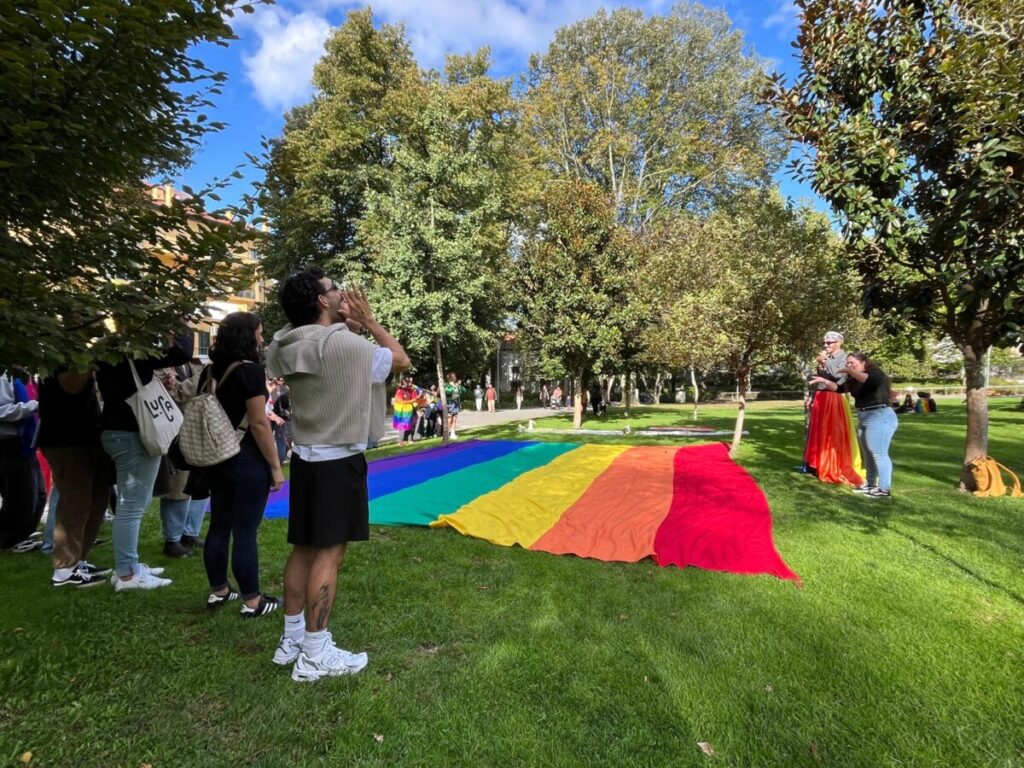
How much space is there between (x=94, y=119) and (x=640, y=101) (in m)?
26.2

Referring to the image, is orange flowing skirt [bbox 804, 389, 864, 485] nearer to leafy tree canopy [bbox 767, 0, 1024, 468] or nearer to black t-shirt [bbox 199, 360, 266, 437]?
leafy tree canopy [bbox 767, 0, 1024, 468]

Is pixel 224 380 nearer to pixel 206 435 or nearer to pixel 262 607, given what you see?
pixel 206 435

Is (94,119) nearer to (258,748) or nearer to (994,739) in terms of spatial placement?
(258,748)

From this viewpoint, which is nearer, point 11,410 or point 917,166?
point 11,410

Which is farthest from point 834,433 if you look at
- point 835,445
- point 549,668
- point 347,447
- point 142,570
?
point 142,570

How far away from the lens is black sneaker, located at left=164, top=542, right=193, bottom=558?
14.9 feet

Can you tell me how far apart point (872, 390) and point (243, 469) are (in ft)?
22.3

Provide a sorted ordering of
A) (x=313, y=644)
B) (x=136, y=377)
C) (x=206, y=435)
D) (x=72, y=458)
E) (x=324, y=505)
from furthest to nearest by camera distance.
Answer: (x=72, y=458), (x=136, y=377), (x=206, y=435), (x=313, y=644), (x=324, y=505)

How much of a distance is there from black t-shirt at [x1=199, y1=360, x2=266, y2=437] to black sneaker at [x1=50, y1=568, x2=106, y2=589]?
174 centimetres

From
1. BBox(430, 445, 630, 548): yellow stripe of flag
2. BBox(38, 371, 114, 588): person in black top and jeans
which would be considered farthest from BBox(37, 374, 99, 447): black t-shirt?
BBox(430, 445, 630, 548): yellow stripe of flag

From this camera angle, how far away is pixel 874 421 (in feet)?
21.4

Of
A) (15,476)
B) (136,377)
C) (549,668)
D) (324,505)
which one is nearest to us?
(324,505)

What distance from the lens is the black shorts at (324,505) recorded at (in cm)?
257

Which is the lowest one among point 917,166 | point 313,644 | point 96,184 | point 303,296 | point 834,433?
point 313,644
